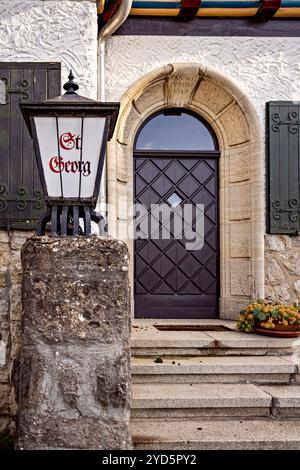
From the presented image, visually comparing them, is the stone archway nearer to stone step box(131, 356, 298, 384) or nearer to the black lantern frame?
stone step box(131, 356, 298, 384)

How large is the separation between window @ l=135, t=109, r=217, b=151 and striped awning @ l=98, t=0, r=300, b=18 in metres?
1.06

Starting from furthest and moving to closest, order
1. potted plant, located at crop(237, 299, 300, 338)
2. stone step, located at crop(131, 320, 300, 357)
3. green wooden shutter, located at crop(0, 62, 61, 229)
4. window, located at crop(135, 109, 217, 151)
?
window, located at crop(135, 109, 217, 151)
potted plant, located at crop(237, 299, 300, 338)
stone step, located at crop(131, 320, 300, 357)
green wooden shutter, located at crop(0, 62, 61, 229)

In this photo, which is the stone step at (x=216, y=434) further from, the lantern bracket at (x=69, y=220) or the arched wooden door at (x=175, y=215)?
the arched wooden door at (x=175, y=215)

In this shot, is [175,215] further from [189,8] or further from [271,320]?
[189,8]

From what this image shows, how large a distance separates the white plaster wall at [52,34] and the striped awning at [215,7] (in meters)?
1.08

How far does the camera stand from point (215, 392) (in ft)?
9.77

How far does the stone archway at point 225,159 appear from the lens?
4465mm

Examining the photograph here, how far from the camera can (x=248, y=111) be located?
4.55 metres

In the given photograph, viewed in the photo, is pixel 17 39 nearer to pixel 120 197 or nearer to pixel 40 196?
pixel 40 196

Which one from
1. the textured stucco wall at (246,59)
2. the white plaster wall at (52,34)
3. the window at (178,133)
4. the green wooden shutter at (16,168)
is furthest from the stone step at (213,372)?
the window at (178,133)

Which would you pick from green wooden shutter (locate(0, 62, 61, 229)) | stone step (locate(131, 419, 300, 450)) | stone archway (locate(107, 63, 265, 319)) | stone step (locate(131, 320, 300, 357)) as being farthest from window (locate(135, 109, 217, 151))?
stone step (locate(131, 419, 300, 450))

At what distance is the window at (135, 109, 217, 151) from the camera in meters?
5.00

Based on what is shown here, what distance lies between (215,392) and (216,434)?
410mm

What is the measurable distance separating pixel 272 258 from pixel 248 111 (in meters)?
1.61
